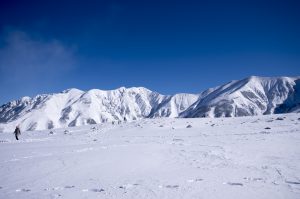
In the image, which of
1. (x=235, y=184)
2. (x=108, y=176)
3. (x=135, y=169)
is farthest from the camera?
(x=135, y=169)

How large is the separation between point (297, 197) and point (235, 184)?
5.76ft

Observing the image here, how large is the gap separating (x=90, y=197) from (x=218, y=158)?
6.83m

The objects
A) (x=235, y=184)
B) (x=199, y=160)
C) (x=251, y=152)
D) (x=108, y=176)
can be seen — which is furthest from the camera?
(x=251, y=152)

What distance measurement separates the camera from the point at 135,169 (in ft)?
37.2

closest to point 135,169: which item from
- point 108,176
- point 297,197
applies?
point 108,176

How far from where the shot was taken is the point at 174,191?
794 centimetres

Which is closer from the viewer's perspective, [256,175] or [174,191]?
[174,191]

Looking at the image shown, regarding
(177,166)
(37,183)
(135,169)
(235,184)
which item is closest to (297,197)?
(235,184)

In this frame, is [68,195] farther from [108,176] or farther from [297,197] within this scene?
[297,197]

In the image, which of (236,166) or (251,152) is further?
(251,152)

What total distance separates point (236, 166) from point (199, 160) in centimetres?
201

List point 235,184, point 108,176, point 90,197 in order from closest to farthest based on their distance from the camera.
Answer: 1. point 90,197
2. point 235,184
3. point 108,176

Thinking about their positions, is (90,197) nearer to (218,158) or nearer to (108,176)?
(108,176)

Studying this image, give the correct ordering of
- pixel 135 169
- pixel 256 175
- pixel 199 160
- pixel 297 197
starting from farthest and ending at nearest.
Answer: pixel 199 160
pixel 135 169
pixel 256 175
pixel 297 197
